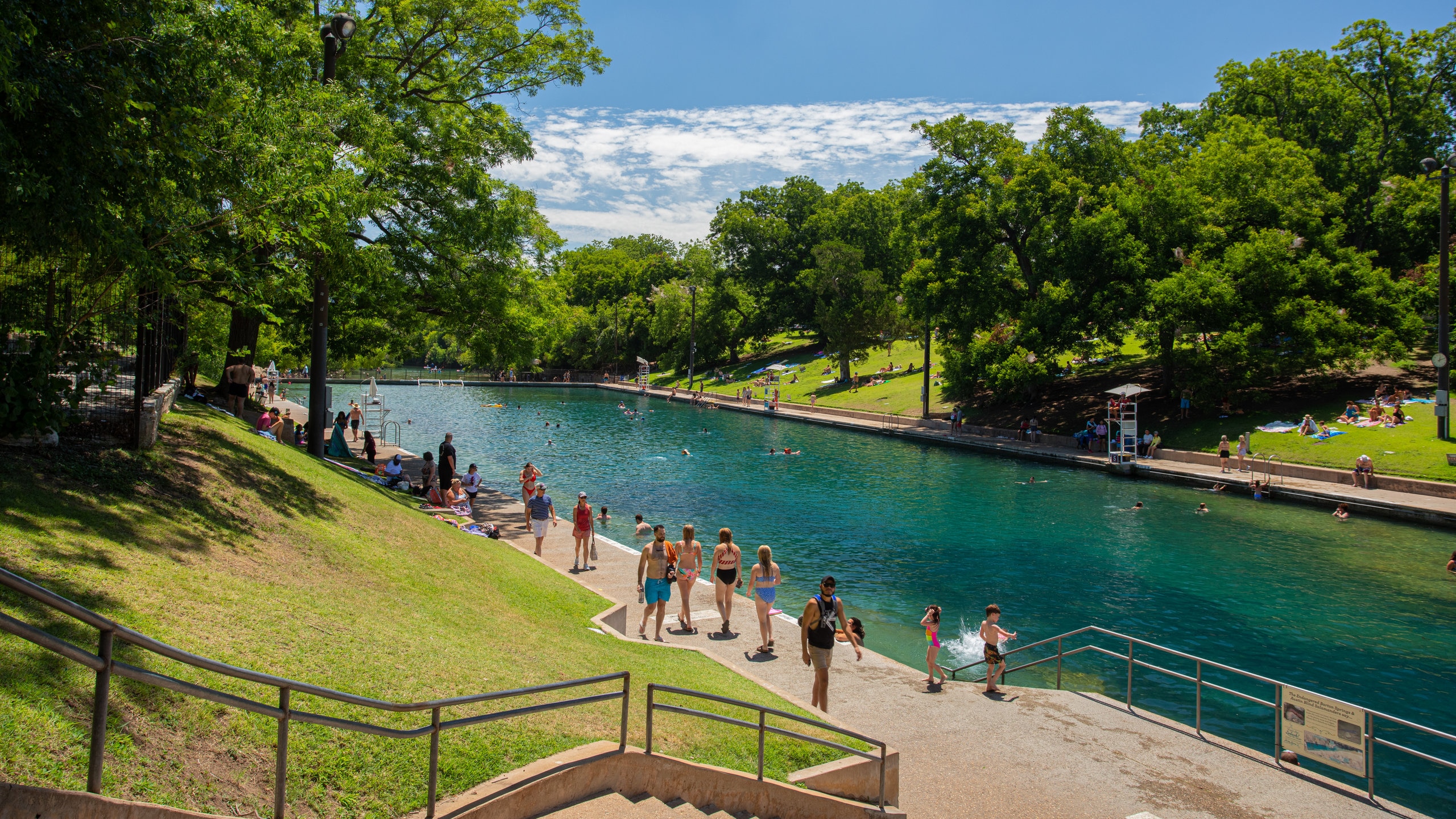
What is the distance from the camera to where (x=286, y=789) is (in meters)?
4.54

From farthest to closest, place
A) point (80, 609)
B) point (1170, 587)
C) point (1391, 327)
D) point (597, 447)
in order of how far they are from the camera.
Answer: point (597, 447)
point (1391, 327)
point (1170, 587)
point (80, 609)

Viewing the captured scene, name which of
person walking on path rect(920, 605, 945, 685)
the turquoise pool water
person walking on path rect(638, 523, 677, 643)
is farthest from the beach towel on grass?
person walking on path rect(638, 523, 677, 643)

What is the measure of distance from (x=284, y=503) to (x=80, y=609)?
27.6 ft

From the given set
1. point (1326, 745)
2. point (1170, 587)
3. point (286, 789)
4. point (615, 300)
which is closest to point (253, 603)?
point (286, 789)

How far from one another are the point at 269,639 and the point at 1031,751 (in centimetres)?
745

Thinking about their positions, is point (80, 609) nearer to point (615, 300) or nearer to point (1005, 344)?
point (1005, 344)

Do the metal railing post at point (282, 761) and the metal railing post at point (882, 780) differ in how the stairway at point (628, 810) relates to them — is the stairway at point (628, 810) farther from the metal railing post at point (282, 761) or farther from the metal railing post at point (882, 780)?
the metal railing post at point (282, 761)

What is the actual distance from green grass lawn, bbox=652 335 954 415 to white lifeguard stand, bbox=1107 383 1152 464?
1422 cm

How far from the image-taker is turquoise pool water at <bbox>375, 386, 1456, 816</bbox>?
1306cm

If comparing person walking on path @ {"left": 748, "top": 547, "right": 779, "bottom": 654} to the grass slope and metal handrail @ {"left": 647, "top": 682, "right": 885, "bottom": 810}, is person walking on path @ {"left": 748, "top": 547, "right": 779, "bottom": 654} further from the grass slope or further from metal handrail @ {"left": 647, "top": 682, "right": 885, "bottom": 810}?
the grass slope

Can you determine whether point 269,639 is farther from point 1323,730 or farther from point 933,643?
point 1323,730

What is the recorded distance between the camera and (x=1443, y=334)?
29469 millimetres

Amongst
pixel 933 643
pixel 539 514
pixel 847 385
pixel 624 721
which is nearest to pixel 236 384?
pixel 539 514

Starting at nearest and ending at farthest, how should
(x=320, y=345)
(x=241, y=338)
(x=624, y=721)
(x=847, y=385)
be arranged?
(x=624, y=721) < (x=320, y=345) < (x=241, y=338) < (x=847, y=385)
